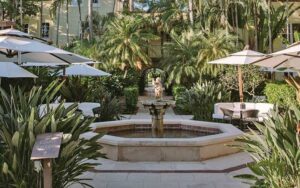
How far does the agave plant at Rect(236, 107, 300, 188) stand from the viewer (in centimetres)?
494

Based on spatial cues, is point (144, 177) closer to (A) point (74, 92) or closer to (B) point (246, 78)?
(A) point (74, 92)

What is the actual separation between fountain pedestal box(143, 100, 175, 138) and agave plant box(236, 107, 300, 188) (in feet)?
Result: 15.0

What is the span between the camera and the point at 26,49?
278 inches

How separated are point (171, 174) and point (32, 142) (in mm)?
3390

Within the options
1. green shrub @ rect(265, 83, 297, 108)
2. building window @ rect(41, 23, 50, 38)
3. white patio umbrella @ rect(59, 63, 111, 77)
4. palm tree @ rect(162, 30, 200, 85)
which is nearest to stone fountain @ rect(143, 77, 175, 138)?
white patio umbrella @ rect(59, 63, 111, 77)

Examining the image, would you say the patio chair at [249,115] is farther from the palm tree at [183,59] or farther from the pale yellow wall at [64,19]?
the pale yellow wall at [64,19]

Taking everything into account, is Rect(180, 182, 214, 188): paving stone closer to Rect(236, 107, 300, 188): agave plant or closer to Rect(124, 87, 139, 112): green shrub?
Rect(236, 107, 300, 188): agave plant

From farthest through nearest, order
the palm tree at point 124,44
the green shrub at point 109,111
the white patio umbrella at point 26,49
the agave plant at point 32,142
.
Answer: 1. the palm tree at point 124,44
2. the green shrub at point 109,111
3. the white patio umbrella at point 26,49
4. the agave plant at point 32,142

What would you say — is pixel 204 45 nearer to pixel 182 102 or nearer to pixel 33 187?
pixel 182 102

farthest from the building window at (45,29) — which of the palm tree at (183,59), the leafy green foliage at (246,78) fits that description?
Answer: the leafy green foliage at (246,78)

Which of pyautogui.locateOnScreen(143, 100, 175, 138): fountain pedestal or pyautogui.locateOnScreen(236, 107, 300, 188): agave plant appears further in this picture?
pyautogui.locateOnScreen(143, 100, 175, 138): fountain pedestal

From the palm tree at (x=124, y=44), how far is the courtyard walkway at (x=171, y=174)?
16.1 meters

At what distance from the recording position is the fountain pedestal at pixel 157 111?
10.1m

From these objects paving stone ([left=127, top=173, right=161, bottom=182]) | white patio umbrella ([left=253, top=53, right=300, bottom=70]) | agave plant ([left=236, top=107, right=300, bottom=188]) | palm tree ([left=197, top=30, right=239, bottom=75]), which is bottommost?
paving stone ([left=127, top=173, right=161, bottom=182])
